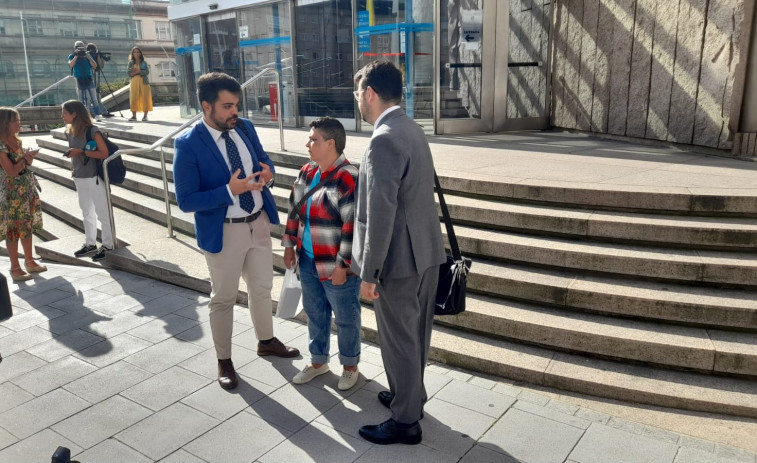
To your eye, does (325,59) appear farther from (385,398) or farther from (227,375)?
(385,398)

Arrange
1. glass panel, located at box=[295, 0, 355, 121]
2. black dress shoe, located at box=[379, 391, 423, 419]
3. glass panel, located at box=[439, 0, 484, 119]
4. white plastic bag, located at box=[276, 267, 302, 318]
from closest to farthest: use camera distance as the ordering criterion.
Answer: black dress shoe, located at box=[379, 391, 423, 419], white plastic bag, located at box=[276, 267, 302, 318], glass panel, located at box=[439, 0, 484, 119], glass panel, located at box=[295, 0, 355, 121]

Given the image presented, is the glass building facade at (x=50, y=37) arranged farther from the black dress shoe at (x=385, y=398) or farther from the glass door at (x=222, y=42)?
the black dress shoe at (x=385, y=398)

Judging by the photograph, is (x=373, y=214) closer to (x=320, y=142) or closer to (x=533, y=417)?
(x=320, y=142)

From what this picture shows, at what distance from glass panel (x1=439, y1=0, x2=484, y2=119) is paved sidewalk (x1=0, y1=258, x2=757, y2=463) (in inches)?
232

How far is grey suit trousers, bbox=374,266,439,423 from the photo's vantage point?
10.1ft

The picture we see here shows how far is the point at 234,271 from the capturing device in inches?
152

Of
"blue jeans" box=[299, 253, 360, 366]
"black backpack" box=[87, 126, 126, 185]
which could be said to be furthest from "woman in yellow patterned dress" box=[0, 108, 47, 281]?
"blue jeans" box=[299, 253, 360, 366]

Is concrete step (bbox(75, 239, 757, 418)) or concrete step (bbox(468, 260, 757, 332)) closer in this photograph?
concrete step (bbox(75, 239, 757, 418))

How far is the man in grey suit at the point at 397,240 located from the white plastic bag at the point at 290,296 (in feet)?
3.20

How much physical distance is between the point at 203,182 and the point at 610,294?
2.86m

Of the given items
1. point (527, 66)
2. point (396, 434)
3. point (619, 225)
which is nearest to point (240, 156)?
point (396, 434)

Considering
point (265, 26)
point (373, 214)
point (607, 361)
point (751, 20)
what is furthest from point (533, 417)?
point (265, 26)

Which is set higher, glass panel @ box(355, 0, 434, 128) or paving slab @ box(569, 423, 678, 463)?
glass panel @ box(355, 0, 434, 128)

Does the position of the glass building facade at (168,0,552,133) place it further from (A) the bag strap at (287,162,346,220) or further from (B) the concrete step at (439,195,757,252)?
(A) the bag strap at (287,162,346,220)
